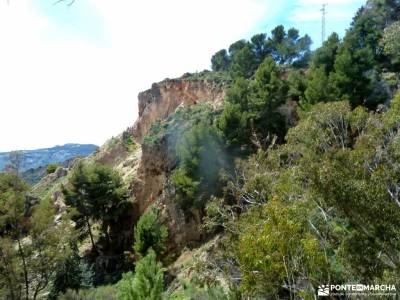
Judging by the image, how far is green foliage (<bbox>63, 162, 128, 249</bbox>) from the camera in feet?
111

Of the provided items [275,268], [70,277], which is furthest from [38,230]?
[275,268]

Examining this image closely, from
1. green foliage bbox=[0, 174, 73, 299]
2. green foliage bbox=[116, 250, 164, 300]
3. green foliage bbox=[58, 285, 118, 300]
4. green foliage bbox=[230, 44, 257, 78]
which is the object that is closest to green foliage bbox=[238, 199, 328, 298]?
green foliage bbox=[116, 250, 164, 300]

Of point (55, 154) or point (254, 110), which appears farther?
point (55, 154)

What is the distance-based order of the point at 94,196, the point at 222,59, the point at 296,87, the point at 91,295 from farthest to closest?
the point at 222,59
the point at 94,196
the point at 296,87
the point at 91,295

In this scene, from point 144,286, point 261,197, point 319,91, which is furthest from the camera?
point 319,91

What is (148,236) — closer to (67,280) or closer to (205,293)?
(67,280)

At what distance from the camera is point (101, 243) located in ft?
115

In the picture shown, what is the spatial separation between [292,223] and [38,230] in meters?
19.0

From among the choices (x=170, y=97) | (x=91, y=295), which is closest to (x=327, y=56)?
(x=170, y=97)

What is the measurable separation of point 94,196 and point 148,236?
808 centimetres

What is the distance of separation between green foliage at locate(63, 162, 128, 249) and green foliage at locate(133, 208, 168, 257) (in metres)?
6.85

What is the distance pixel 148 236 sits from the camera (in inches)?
1105

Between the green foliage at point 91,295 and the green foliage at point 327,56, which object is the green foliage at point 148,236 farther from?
the green foliage at point 327,56

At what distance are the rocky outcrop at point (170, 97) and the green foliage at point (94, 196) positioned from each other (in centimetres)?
1373
